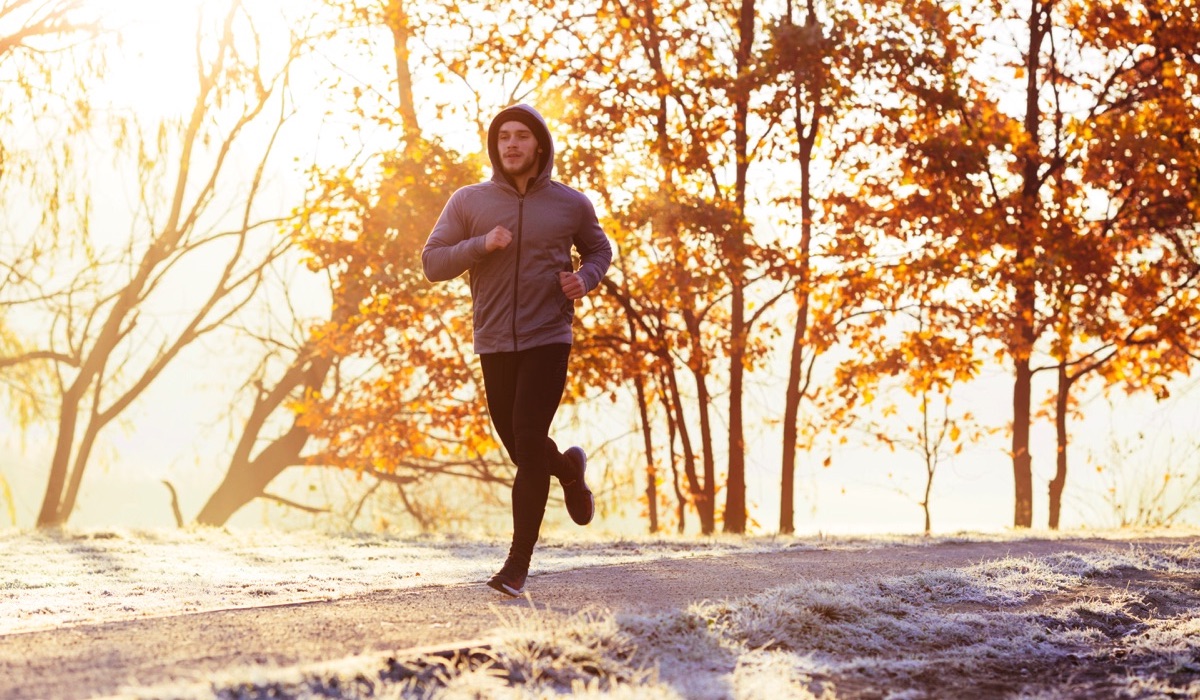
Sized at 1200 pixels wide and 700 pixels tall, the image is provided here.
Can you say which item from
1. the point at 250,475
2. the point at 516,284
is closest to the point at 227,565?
the point at 516,284

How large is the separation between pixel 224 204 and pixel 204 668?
18.5 m

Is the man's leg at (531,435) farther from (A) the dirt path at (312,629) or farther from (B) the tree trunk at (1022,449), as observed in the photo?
(B) the tree trunk at (1022,449)

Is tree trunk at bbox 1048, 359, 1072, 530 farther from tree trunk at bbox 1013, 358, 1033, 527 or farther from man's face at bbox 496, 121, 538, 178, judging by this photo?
man's face at bbox 496, 121, 538, 178

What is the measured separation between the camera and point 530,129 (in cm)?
529

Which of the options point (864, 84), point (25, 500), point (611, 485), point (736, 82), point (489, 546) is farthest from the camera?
point (25, 500)

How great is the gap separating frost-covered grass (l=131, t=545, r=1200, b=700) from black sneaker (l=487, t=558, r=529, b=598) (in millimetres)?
432

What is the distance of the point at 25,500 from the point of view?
18.5m

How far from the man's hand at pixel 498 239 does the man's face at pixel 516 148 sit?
1.25 ft

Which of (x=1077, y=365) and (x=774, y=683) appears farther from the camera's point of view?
(x=1077, y=365)

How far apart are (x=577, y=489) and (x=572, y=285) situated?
1.14 meters

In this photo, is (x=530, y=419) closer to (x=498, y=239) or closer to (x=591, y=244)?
(x=498, y=239)

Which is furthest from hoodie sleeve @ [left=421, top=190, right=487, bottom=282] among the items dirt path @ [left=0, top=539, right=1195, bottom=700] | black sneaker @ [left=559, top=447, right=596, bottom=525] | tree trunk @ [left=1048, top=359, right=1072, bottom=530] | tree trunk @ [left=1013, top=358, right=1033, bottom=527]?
tree trunk @ [left=1048, top=359, right=1072, bottom=530]

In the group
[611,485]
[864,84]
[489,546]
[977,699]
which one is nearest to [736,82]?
[864,84]

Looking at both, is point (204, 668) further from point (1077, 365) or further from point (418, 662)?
point (1077, 365)
